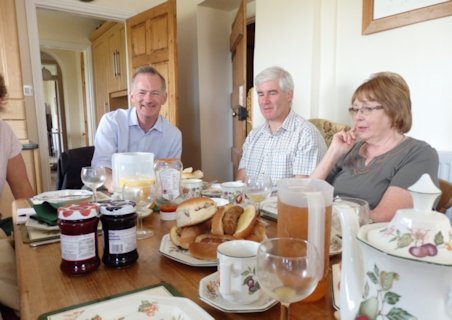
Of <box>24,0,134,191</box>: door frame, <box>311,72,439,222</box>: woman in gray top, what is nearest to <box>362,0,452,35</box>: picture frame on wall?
<box>311,72,439,222</box>: woman in gray top

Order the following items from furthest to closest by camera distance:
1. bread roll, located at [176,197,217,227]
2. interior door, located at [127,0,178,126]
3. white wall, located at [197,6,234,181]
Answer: white wall, located at [197,6,234,181] < interior door, located at [127,0,178,126] < bread roll, located at [176,197,217,227]

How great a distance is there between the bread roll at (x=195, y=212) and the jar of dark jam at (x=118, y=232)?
115 mm

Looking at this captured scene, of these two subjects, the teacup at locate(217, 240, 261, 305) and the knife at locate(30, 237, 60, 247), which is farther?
the knife at locate(30, 237, 60, 247)

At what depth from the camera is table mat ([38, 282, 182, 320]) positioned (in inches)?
20.3

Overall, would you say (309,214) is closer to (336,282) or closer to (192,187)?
(336,282)

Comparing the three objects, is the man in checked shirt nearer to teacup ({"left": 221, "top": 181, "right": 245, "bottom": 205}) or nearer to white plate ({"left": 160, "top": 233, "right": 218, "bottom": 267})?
teacup ({"left": 221, "top": 181, "right": 245, "bottom": 205})

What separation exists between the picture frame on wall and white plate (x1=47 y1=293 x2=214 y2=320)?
193 cm

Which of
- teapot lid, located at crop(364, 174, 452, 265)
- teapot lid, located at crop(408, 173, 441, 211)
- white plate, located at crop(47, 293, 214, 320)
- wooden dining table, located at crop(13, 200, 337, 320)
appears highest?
teapot lid, located at crop(408, 173, 441, 211)

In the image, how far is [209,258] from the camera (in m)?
0.68

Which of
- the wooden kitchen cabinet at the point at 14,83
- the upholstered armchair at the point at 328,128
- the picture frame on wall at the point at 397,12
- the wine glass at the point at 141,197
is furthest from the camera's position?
the wooden kitchen cabinet at the point at 14,83

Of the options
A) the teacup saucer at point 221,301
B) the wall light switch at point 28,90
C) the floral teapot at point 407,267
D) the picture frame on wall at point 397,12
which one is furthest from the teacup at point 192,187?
the wall light switch at point 28,90

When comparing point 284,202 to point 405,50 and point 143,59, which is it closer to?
point 405,50

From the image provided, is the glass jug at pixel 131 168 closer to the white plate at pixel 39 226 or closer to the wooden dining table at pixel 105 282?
the white plate at pixel 39 226

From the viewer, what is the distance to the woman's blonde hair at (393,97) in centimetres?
125
